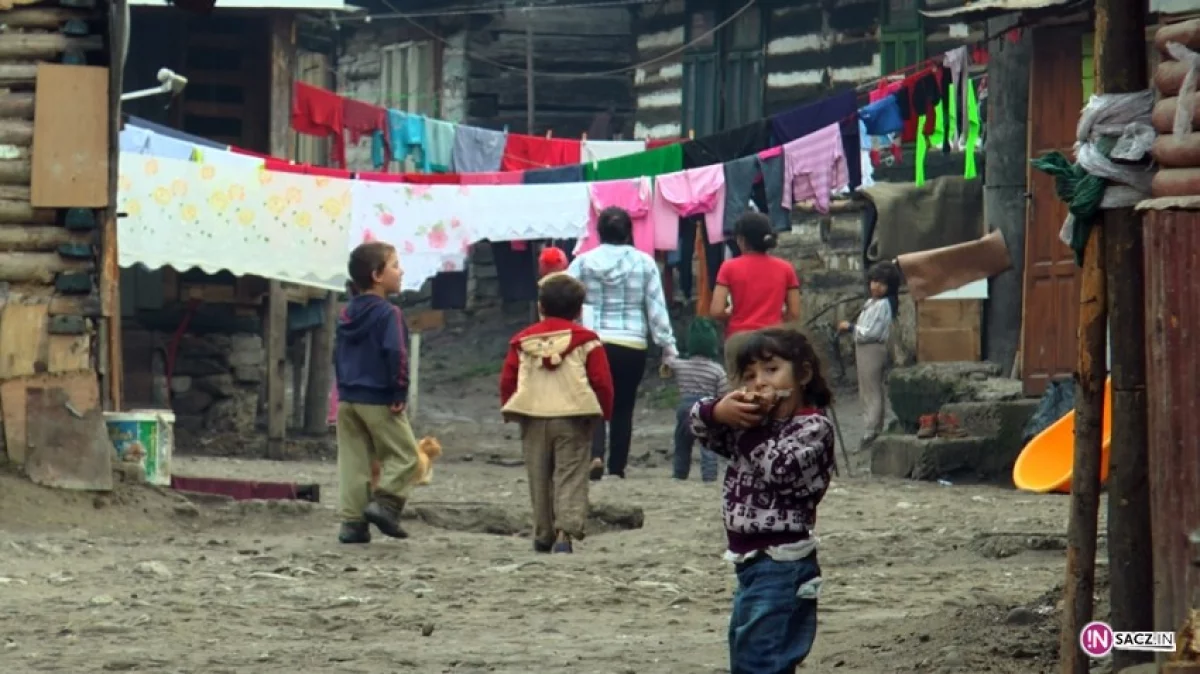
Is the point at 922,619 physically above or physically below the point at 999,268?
below

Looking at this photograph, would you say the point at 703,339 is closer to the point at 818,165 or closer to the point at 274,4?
the point at 818,165

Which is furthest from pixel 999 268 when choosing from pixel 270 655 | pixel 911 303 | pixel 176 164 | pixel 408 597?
pixel 270 655

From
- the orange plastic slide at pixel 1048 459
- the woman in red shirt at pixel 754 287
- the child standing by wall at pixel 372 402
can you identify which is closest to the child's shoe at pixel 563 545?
the child standing by wall at pixel 372 402

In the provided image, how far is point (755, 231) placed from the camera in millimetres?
Result: 14367

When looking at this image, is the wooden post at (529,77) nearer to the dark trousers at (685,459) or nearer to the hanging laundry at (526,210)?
the hanging laundry at (526,210)

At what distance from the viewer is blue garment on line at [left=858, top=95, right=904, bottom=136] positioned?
1933 cm

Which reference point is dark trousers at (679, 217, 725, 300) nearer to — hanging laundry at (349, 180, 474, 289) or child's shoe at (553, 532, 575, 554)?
hanging laundry at (349, 180, 474, 289)

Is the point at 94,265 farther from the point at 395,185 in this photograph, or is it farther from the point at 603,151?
the point at 603,151

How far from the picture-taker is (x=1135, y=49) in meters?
6.14

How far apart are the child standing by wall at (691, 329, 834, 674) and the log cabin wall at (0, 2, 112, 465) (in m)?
6.98

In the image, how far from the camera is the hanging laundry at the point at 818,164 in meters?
19.6

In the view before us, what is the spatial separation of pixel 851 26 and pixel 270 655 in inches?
745

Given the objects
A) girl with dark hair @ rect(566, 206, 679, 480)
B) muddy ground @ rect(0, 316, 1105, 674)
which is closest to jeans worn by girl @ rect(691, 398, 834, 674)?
muddy ground @ rect(0, 316, 1105, 674)

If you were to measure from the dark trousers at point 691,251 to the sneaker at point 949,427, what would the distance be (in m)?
4.70
